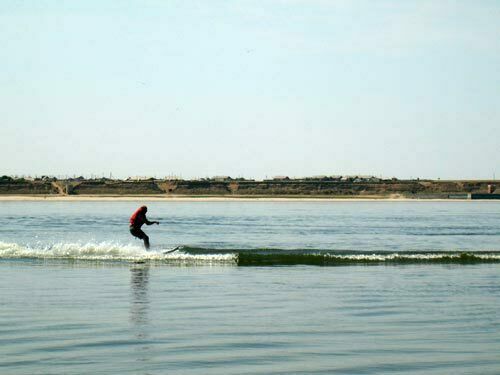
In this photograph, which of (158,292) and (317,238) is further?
(317,238)

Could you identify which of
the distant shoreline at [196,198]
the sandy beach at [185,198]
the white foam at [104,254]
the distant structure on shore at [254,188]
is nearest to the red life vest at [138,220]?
the white foam at [104,254]

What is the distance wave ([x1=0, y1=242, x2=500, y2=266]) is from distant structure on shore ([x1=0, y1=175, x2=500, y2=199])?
126 meters

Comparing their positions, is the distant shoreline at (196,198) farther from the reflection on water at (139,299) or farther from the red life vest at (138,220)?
the reflection on water at (139,299)

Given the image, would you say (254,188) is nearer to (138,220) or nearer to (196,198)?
(196,198)

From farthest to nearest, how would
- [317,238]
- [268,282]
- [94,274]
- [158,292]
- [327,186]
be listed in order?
1. [327,186]
2. [317,238]
3. [94,274]
4. [268,282]
5. [158,292]

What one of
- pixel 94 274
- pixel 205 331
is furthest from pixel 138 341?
pixel 94 274

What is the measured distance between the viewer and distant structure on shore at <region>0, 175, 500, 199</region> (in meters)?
163

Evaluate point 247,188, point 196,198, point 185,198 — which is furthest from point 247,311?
point 247,188

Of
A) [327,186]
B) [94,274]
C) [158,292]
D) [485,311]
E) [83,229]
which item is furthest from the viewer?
[327,186]

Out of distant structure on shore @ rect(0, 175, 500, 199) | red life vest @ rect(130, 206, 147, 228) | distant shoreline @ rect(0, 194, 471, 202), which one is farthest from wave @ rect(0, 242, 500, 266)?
A: distant structure on shore @ rect(0, 175, 500, 199)

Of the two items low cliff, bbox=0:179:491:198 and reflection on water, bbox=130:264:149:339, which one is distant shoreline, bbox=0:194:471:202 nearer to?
low cliff, bbox=0:179:491:198

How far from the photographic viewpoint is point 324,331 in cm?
1648

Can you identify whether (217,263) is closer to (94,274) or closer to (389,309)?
(94,274)

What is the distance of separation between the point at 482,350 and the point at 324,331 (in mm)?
2894
